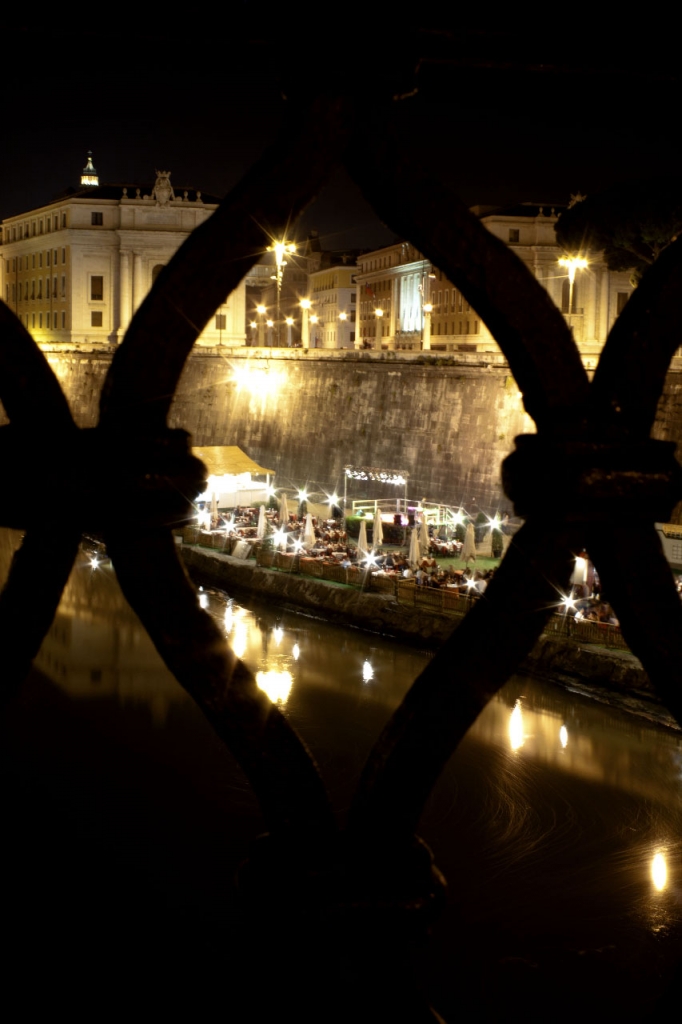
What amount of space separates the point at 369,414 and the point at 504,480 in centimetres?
1756

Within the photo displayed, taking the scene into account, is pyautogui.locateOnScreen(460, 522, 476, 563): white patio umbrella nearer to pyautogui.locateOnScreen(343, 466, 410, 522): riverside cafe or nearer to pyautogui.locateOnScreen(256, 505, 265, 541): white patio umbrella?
pyautogui.locateOnScreen(256, 505, 265, 541): white patio umbrella

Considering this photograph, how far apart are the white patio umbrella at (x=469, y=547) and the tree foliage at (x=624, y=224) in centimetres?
544

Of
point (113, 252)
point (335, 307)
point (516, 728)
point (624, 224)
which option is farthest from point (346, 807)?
point (335, 307)

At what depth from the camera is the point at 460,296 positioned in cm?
2208

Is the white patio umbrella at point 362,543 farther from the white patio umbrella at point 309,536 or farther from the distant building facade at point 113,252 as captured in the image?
the distant building facade at point 113,252

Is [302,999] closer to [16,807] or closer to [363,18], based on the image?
[363,18]

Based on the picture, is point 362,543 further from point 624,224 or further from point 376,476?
point 624,224

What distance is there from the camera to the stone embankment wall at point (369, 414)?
16031mm

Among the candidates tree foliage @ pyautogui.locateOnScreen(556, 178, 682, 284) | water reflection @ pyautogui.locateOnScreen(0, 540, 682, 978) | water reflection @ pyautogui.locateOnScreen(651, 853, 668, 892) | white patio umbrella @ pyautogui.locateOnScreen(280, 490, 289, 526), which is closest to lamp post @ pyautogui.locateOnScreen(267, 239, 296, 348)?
white patio umbrella @ pyautogui.locateOnScreen(280, 490, 289, 526)

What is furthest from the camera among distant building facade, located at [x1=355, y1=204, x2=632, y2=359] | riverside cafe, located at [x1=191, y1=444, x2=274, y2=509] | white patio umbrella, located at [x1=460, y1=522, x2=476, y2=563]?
distant building facade, located at [x1=355, y1=204, x2=632, y2=359]

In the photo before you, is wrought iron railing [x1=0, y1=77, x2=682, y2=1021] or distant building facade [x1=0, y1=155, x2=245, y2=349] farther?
distant building facade [x1=0, y1=155, x2=245, y2=349]

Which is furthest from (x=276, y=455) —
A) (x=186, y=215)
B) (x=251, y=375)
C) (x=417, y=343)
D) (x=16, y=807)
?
(x=417, y=343)

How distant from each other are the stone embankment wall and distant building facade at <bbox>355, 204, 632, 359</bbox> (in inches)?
131

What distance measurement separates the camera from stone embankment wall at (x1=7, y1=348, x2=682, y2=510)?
16.0m
